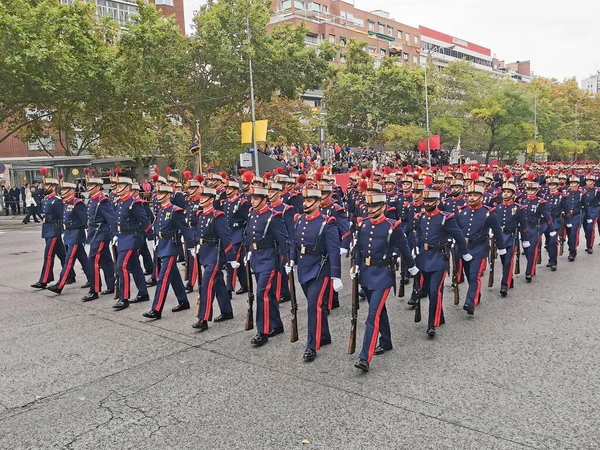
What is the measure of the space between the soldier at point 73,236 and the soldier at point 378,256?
5.82m

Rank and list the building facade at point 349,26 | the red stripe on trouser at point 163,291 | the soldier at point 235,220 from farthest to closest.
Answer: the building facade at point 349,26 < the soldier at point 235,220 < the red stripe on trouser at point 163,291

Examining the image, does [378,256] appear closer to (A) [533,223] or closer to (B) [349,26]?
(A) [533,223]

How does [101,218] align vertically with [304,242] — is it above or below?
above

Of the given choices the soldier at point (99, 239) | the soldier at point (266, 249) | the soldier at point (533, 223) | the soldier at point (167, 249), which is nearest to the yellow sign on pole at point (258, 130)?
the soldier at point (533, 223)

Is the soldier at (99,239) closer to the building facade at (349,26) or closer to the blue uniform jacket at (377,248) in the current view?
the blue uniform jacket at (377,248)

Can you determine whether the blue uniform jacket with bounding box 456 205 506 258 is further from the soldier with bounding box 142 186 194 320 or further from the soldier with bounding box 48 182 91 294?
the soldier with bounding box 48 182 91 294

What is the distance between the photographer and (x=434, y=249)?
733 cm

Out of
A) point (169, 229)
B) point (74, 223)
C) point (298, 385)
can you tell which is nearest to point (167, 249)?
point (169, 229)

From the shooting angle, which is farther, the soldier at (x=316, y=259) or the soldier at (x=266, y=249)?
the soldier at (x=266, y=249)

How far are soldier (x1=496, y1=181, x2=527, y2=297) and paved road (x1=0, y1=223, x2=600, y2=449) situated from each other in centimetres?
103

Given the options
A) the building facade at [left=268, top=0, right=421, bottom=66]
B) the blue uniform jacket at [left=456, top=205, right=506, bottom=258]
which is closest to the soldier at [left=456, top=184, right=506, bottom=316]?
the blue uniform jacket at [left=456, top=205, right=506, bottom=258]

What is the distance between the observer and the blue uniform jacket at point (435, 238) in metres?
7.30

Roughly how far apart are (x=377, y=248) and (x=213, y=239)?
258 cm

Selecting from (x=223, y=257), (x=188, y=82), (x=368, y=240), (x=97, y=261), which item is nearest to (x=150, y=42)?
(x=188, y=82)
